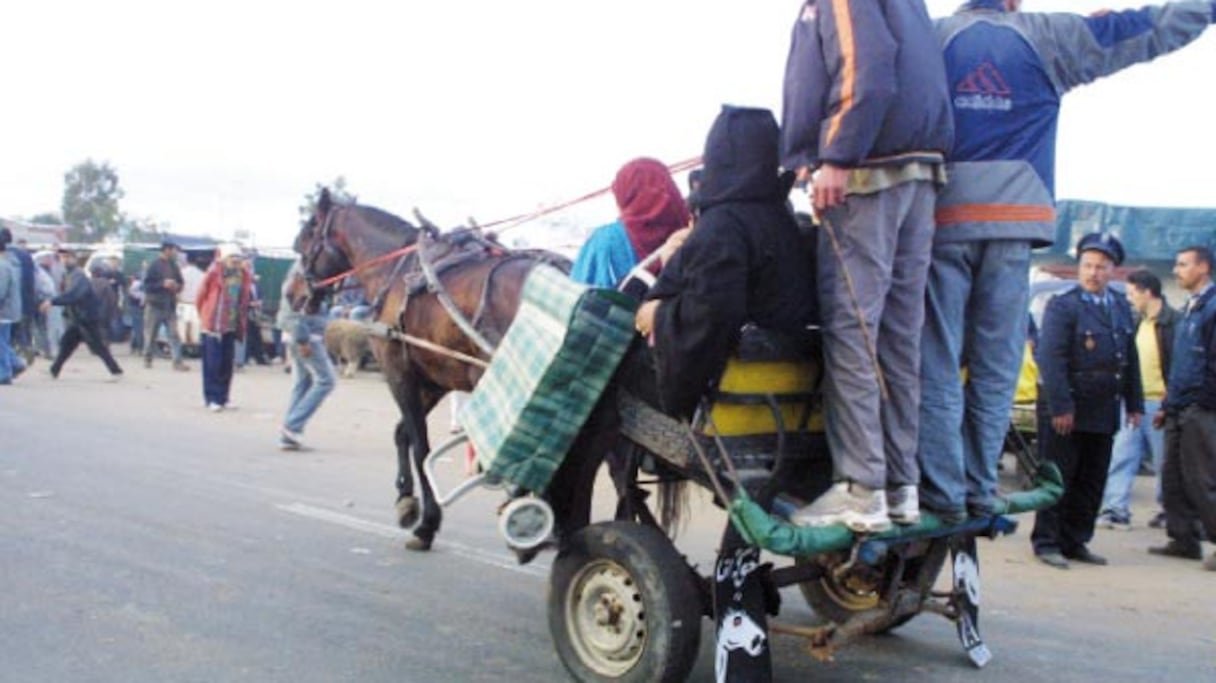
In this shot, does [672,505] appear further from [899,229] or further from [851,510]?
[899,229]

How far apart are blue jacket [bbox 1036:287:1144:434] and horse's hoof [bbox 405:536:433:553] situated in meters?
4.20

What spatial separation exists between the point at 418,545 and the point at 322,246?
92.2 inches

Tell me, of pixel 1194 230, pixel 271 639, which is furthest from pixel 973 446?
A: pixel 1194 230

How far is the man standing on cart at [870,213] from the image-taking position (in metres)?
3.85

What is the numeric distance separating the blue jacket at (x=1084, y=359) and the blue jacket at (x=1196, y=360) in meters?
0.36

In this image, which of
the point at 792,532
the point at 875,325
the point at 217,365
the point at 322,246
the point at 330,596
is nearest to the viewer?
the point at 792,532

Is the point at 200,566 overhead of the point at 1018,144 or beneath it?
beneath

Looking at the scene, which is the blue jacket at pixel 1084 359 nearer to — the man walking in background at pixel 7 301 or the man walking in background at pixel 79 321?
the man walking in background at pixel 7 301

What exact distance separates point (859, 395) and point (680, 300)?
72cm

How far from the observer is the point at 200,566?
20.0 ft

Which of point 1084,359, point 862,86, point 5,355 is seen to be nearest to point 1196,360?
point 1084,359

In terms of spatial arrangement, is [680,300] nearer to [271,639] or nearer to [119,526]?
[271,639]

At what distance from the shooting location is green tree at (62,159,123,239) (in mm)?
68125

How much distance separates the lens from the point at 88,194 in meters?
69.9
